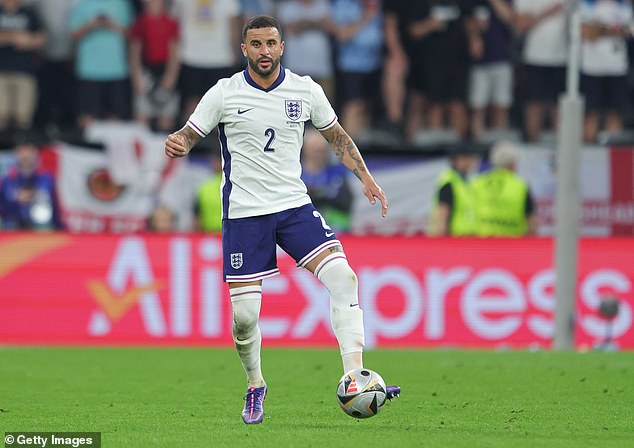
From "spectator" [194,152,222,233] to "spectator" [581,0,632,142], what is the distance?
5620 millimetres

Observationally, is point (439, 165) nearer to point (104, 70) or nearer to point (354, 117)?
point (354, 117)

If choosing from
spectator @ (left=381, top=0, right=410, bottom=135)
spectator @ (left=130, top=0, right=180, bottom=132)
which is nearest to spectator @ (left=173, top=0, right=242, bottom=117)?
spectator @ (left=130, top=0, right=180, bottom=132)

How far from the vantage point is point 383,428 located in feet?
29.3

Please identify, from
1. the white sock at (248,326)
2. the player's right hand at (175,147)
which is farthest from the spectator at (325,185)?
the player's right hand at (175,147)

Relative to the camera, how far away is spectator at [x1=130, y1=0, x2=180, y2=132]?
2066 cm

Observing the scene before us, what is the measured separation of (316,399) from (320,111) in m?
2.46

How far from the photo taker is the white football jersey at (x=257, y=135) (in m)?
9.32

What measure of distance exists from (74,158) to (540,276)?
22.4 ft

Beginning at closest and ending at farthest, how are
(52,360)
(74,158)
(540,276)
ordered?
(52,360), (540,276), (74,158)

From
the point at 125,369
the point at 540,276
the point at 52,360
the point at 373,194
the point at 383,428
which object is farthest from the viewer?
the point at 540,276

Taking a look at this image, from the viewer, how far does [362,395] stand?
28.7 feet

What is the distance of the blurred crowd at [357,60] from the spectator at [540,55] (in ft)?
0.07

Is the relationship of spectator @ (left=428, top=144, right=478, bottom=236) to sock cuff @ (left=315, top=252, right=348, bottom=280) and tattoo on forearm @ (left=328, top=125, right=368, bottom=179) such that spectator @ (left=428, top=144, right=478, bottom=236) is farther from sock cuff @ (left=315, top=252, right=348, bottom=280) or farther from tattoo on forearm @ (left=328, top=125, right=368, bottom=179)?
sock cuff @ (left=315, top=252, right=348, bottom=280)

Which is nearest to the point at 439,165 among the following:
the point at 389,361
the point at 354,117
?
the point at 354,117
